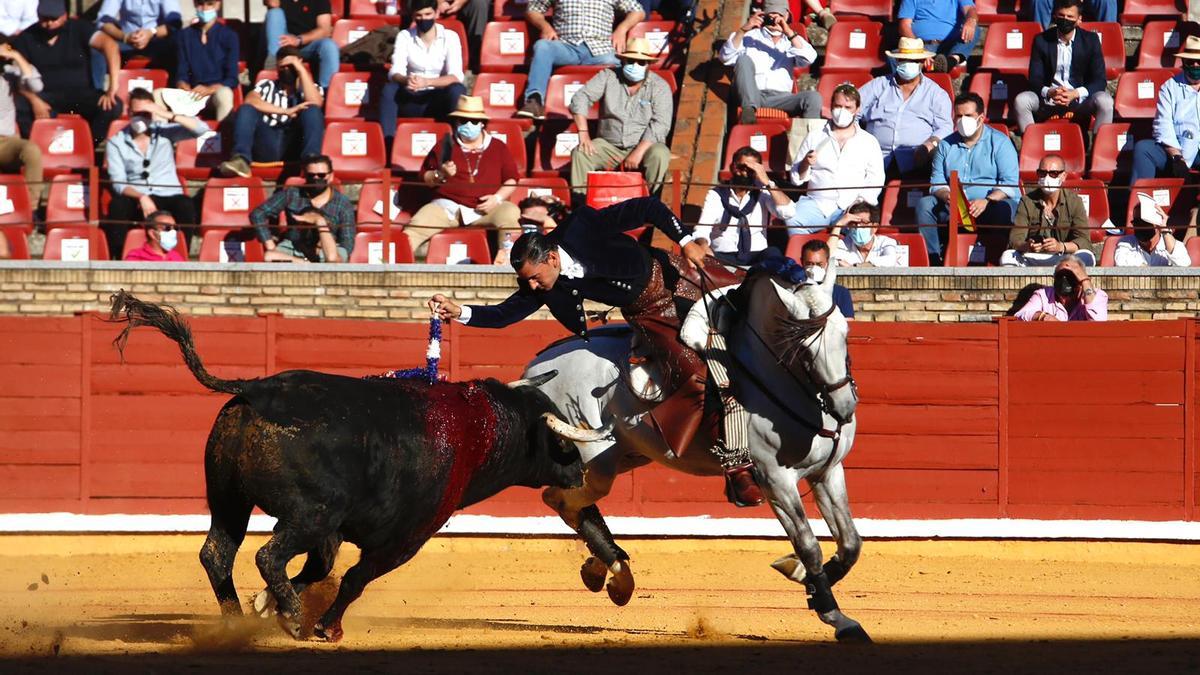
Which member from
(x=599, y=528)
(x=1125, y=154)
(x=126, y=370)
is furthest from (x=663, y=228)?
(x=1125, y=154)

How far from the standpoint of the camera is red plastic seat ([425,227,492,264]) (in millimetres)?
13508

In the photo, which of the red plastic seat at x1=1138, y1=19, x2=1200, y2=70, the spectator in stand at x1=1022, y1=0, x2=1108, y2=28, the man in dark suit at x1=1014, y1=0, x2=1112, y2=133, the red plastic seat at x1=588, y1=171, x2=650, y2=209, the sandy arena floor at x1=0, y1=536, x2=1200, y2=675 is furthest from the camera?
the spectator in stand at x1=1022, y1=0, x2=1108, y2=28

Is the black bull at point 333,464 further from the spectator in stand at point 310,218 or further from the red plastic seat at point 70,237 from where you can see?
the red plastic seat at point 70,237

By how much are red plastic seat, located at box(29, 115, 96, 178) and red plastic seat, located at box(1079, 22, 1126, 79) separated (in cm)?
868

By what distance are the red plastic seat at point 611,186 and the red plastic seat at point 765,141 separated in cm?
113

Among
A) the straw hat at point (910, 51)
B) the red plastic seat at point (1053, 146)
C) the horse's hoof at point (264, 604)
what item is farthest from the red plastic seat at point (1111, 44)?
the horse's hoof at point (264, 604)

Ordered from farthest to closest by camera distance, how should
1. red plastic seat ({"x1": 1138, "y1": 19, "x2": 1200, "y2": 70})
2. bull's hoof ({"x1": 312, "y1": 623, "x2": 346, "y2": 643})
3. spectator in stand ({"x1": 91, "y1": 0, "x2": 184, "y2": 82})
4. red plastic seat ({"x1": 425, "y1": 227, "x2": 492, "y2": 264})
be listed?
spectator in stand ({"x1": 91, "y1": 0, "x2": 184, "y2": 82}), red plastic seat ({"x1": 1138, "y1": 19, "x2": 1200, "y2": 70}), red plastic seat ({"x1": 425, "y1": 227, "x2": 492, "y2": 264}), bull's hoof ({"x1": 312, "y1": 623, "x2": 346, "y2": 643})

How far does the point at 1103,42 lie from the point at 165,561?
877cm

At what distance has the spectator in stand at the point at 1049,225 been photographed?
41.3 feet

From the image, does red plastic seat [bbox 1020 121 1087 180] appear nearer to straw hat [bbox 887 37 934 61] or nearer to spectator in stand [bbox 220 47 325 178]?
straw hat [bbox 887 37 934 61]

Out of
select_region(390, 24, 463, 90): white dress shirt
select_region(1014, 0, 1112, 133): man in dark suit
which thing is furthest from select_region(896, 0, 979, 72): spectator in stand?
select_region(390, 24, 463, 90): white dress shirt

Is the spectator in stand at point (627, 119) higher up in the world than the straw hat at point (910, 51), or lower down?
lower down

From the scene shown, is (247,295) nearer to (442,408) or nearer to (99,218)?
(99,218)

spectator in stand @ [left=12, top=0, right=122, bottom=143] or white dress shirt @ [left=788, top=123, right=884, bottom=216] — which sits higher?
white dress shirt @ [left=788, top=123, right=884, bottom=216]
